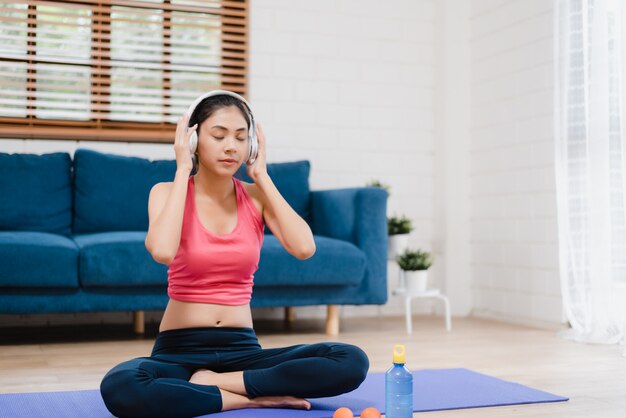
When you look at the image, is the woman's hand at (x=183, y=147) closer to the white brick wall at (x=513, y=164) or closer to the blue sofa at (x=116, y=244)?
the blue sofa at (x=116, y=244)

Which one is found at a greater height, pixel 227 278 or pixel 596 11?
pixel 596 11

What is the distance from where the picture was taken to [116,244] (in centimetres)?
344

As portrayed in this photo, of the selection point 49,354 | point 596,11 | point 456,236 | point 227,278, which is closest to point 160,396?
point 227,278

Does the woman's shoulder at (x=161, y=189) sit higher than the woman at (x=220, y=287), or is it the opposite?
the woman's shoulder at (x=161, y=189)

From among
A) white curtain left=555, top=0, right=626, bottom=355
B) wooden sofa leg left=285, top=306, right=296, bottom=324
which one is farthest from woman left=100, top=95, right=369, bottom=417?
wooden sofa leg left=285, top=306, right=296, bottom=324

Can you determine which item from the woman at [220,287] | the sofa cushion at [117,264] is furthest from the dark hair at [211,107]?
the sofa cushion at [117,264]

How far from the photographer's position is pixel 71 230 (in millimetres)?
3941

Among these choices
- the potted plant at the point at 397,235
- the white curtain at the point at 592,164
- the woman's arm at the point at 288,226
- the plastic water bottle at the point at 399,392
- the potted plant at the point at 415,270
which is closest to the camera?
the plastic water bottle at the point at 399,392

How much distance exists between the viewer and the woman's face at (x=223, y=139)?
6.91ft

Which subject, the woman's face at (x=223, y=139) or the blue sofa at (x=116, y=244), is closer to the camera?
the woman's face at (x=223, y=139)

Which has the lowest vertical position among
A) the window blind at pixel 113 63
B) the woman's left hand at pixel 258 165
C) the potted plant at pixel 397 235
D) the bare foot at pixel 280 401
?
the bare foot at pixel 280 401

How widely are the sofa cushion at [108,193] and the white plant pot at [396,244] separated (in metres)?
1.24

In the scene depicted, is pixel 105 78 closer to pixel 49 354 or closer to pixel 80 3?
pixel 80 3

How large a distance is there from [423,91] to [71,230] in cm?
223
